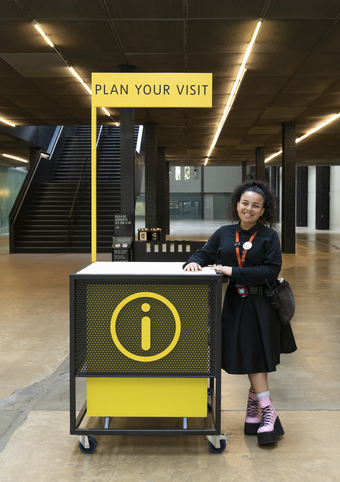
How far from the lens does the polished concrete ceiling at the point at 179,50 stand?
18.4ft

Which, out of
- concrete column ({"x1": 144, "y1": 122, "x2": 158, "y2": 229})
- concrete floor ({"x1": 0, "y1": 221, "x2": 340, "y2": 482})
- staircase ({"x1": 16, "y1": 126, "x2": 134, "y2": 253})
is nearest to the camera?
concrete floor ({"x1": 0, "y1": 221, "x2": 340, "y2": 482})

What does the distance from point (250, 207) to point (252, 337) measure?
736 millimetres

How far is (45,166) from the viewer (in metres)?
16.2

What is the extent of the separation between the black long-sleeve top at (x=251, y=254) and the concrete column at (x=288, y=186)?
10.5 metres

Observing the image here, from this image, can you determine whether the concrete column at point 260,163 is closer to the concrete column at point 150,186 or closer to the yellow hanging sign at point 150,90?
the concrete column at point 150,186

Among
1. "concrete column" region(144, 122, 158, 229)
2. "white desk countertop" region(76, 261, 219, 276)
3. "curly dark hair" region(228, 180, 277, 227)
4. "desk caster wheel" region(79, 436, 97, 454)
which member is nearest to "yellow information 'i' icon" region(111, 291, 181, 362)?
"white desk countertop" region(76, 261, 219, 276)

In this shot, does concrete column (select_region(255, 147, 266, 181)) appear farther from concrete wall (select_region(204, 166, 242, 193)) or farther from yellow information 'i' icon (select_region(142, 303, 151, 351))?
concrete wall (select_region(204, 166, 242, 193))

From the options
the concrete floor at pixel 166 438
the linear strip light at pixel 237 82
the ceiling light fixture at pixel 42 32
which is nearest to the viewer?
the concrete floor at pixel 166 438

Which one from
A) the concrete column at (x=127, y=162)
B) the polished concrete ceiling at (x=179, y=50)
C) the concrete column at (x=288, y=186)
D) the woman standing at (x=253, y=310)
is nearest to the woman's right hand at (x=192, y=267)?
the woman standing at (x=253, y=310)

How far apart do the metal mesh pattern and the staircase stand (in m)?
10.9

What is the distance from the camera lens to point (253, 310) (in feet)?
8.09

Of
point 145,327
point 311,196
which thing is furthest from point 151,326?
point 311,196

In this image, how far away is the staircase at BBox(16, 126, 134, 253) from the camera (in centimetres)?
1360

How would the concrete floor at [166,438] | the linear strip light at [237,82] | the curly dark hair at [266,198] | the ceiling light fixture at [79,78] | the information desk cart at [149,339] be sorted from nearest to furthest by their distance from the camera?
the concrete floor at [166,438] < the information desk cart at [149,339] < the curly dark hair at [266,198] < the linear strip light at [237,82] < the ceiling light fixture at [79,78]
